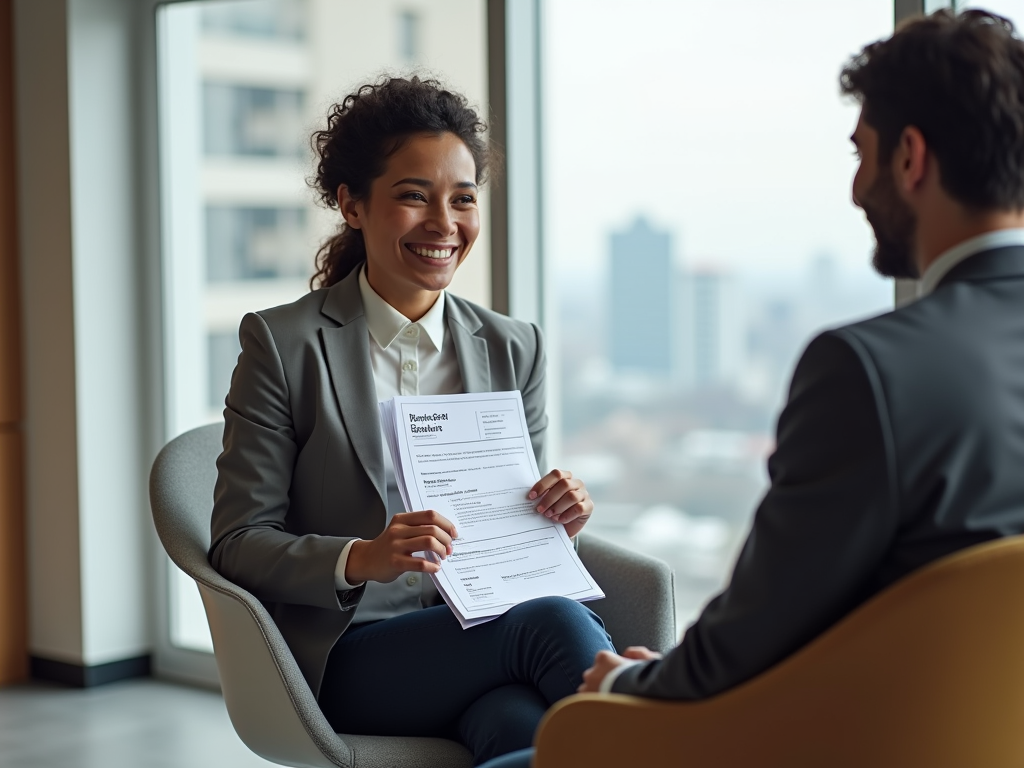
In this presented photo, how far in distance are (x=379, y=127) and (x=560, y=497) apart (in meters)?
0.79

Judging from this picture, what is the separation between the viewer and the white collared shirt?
2.24 metres

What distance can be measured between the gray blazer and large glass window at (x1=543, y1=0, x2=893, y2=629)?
1.17 meters

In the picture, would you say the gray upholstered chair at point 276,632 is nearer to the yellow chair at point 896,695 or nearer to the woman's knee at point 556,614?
the woman's knee at point 556,614

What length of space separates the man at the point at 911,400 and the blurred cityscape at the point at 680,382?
6.91 ft

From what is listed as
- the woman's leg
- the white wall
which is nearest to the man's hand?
the woman's leg

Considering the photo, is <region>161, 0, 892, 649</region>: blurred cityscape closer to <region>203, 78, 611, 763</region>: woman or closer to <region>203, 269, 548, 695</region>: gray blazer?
<region>203, 78, 611, 763</region>: woman

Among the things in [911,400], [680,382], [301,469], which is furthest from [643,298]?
[911,400]

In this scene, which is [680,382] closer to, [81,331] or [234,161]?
[234,161]

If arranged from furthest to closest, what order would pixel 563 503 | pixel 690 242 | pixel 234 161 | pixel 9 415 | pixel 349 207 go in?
pixel 234 161 < pixel 9 415 < pixel 690 242 < pixel 349 207 < pixel 563 503

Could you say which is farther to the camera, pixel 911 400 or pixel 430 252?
pixel 430 252

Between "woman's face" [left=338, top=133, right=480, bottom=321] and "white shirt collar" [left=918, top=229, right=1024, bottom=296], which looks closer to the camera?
"white shirt collar" [left=918, top=229, right=1024, bottom=296]

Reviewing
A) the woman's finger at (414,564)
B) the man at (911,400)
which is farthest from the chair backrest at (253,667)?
the man at (911,400)

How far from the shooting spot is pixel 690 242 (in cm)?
372

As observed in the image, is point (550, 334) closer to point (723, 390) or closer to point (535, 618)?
point (723, 390)
